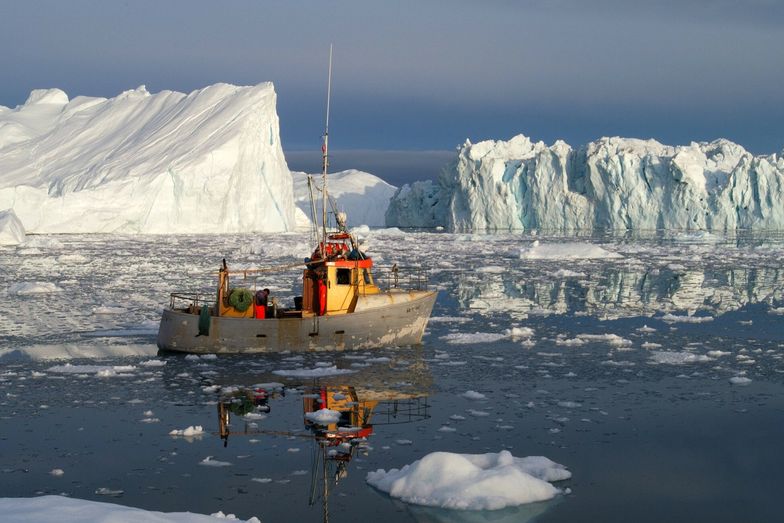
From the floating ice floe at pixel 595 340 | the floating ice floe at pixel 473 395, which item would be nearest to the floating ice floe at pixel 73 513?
the floating ice floe at pixel 473 395

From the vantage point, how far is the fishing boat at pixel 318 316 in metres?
12.0

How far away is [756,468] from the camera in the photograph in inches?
277

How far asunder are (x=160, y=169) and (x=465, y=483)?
47470mm

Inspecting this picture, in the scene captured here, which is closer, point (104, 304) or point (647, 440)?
point (647, 440)

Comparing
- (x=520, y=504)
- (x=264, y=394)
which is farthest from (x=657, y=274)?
(x=520, y=504)

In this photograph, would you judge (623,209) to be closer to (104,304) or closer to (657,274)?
(657,274)

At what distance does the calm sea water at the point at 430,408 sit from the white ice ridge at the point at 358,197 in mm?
70664

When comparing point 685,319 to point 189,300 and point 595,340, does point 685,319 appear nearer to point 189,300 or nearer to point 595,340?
point 595,340

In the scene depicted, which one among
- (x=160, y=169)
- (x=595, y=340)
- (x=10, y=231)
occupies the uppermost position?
(x=160, y=169)

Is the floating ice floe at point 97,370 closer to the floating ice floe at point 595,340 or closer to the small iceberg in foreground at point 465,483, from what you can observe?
the small iceberg in foreground at point 465,483

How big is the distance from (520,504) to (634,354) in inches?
249

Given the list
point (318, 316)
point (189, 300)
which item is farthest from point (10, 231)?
point (318, 316)

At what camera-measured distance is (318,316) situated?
1205 cm

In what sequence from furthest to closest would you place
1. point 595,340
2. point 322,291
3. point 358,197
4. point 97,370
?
point 358,197 → point 595,340 → point 322,291 → point 97,370
